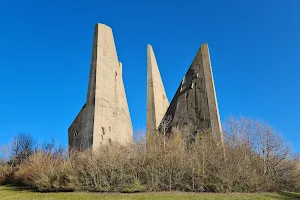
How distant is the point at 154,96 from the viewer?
1814cm

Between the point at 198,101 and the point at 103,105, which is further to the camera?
the point at 103,105

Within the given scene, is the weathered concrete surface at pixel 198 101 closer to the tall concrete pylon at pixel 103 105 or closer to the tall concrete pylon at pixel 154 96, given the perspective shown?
the tall concrete pylon at pixel 154 96

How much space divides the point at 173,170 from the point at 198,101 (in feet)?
18.2

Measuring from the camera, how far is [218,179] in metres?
10.6

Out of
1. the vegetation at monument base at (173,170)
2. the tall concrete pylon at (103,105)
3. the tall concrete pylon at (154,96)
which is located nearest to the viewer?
the vegetation at monument base at (173,170)

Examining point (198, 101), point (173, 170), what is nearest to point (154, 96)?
point (198, 101)

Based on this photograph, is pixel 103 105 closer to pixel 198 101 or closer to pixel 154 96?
pixel 154 96

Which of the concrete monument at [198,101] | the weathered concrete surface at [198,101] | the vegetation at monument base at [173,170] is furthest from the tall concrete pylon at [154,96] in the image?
the vegetation at monument base at [173,170]

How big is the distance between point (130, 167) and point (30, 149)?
18.3 meters

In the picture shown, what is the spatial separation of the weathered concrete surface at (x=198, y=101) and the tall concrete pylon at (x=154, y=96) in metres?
1.24

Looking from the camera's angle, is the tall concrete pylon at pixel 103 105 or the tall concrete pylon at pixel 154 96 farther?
the tall concrete pylon at pixel 154 96

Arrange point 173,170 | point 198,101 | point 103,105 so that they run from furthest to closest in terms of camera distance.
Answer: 1. point 103,105
2. point 198,101
3. point 173,170

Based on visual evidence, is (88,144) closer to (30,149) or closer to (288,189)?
(288,189)

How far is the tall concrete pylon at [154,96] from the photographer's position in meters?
17.5
